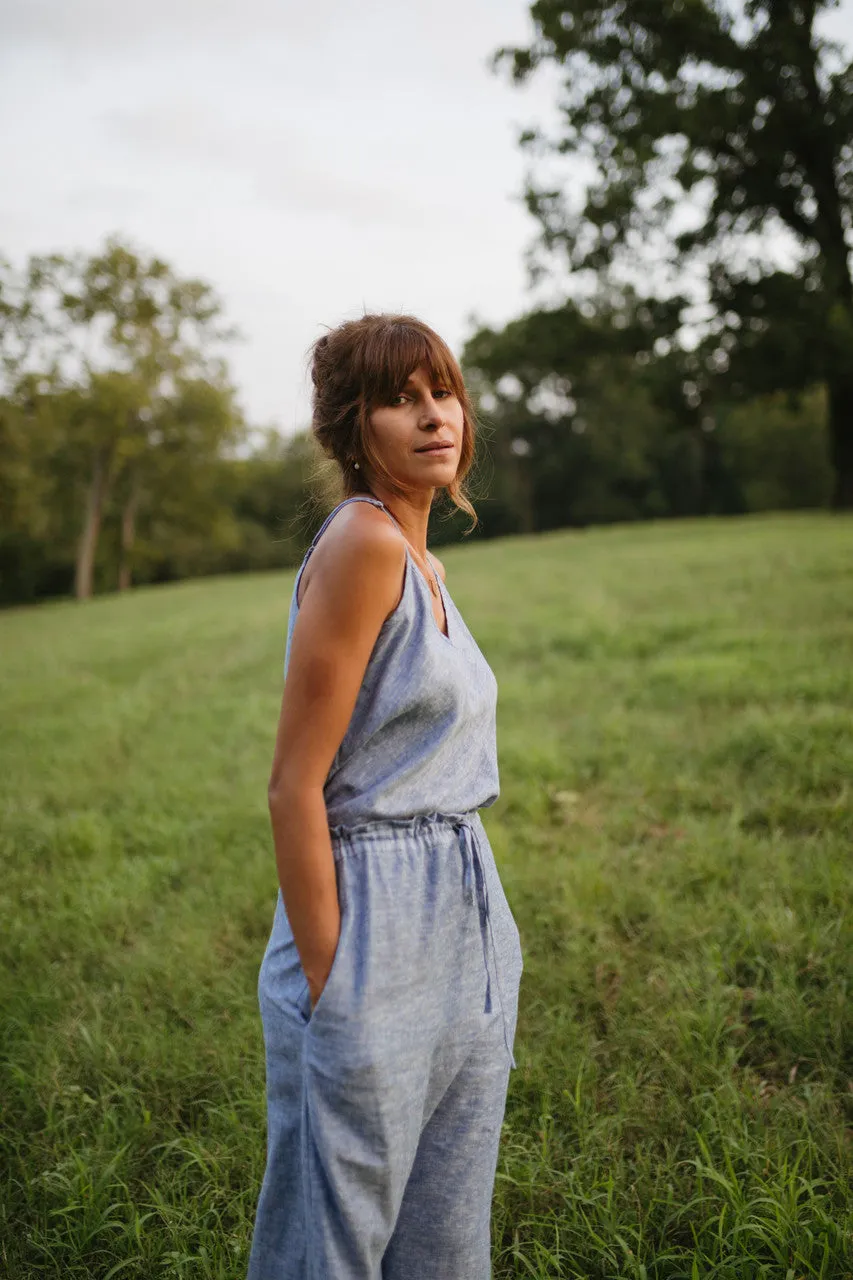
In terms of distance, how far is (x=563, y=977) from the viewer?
297cm

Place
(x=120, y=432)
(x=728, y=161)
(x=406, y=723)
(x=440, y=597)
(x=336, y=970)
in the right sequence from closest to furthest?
1. (x=336, y=970)
2. (x=406, y=723)
3. (x=440, y=597)
4. (x=728, y=161)
5. (x=120, y=432)

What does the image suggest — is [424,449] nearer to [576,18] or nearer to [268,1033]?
[268,1033]

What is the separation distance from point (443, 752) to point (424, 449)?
0.53 metres

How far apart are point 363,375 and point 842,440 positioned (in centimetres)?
2321

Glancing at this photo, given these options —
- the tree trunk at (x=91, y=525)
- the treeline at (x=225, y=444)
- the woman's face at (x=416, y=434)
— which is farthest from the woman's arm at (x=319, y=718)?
the tree trunk at (x=91, y=525)

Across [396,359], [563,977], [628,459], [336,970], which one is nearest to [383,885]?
[336,970]

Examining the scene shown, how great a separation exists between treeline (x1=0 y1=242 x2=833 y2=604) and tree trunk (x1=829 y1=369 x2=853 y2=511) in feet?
3.36

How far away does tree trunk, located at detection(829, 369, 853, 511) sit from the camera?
2089 cm

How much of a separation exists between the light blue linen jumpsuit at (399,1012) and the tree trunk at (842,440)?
22.0 metres

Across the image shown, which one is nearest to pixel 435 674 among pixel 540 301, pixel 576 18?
pixel 576 18

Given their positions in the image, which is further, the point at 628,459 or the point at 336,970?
the point at 628,459

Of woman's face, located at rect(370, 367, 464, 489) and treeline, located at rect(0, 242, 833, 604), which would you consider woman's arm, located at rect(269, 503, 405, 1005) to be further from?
treeline, located at rect(0, 242, 833, 604)

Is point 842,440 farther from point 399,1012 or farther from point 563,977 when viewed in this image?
point 399,1012

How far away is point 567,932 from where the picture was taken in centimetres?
324
